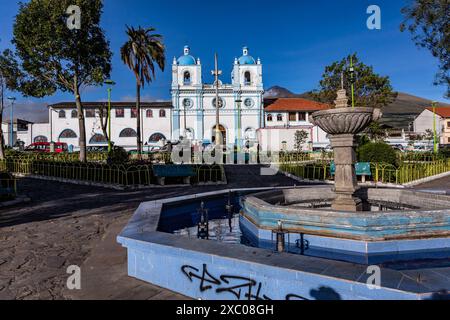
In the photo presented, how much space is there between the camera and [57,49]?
19.9m

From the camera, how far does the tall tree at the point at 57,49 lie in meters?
19.3

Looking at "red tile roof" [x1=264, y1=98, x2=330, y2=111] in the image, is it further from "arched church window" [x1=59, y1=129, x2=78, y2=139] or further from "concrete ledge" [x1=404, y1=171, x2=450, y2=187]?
"concrete ledge" [x1=404, y1=171, x2=450, y2=187]

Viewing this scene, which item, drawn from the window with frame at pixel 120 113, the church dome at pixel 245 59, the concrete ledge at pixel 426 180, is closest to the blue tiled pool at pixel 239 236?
the concrete ledge at pixel 426 180

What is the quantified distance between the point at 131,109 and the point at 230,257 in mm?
50636

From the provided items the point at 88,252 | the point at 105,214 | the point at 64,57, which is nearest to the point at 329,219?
the point at 88,252

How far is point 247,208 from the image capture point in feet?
22.6

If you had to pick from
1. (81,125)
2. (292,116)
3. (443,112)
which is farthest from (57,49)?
(443,112)

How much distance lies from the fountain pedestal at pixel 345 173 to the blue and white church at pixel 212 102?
1737 inches

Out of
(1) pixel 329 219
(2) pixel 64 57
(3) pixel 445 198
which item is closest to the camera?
(1) pixel 329 219

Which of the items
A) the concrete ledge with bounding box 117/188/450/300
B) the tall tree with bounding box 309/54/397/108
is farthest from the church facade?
the concrete ledge with bounding box 117/188/450/300

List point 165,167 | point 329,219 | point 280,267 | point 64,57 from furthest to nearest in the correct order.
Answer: point 64,57 < point 165,167 < point 329,219 < point 280,267
